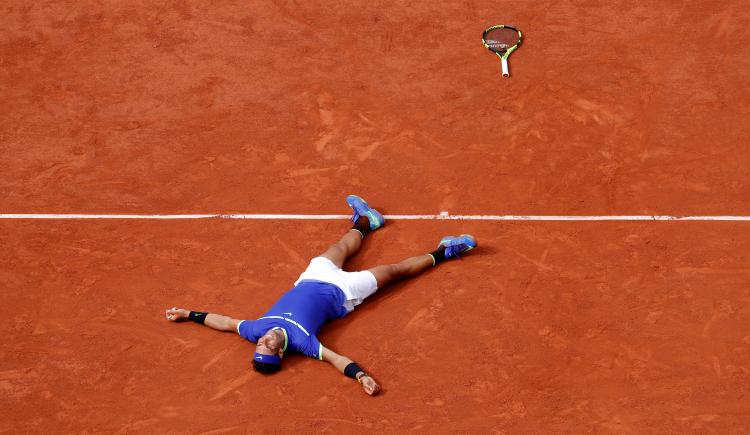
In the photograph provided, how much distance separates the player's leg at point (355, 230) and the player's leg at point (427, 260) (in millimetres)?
439

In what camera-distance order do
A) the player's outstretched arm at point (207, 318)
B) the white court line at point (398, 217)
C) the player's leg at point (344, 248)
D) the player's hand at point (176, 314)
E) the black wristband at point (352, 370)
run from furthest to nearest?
the white court line at point (398, 217), the player's leg at point (344, 248), the player's hand at point (176, 314), the player's outstretched arm at point (207, 318), the black wristband at point (352, 370)

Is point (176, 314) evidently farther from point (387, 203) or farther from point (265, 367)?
point (387, 203)

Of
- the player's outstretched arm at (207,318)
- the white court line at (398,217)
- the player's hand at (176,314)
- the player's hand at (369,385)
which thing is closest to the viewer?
the player's hand at (369,385)

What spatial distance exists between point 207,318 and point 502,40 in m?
6.50

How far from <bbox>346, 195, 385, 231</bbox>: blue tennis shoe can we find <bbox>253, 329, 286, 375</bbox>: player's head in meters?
2.14

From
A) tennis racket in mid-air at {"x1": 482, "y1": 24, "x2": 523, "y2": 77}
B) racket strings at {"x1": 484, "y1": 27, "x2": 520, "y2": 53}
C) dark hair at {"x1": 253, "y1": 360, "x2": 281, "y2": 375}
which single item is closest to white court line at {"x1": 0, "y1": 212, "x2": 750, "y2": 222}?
dark hair at {"x1": 253, "y1": 360, "x2": 281, "y2": 375}

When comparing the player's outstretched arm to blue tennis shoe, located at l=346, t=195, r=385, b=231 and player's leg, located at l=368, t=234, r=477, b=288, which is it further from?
blue tennis shoe, located at l=346, t=195, r=385, b=231

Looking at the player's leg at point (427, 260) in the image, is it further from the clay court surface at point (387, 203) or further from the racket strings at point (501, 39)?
the racket strings at point (501, 39)

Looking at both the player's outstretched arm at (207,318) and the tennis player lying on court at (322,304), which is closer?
the tennis player lying on court at (322,304)

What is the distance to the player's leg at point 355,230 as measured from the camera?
388 inches

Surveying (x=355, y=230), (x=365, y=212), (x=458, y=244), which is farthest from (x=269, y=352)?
(x=458, y=244)

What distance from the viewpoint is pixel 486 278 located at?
972cm

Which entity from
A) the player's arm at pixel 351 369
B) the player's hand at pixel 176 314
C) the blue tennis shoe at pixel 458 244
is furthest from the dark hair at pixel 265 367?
the blue tennis shoe at pixel 458 244

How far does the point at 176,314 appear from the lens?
938 cm
